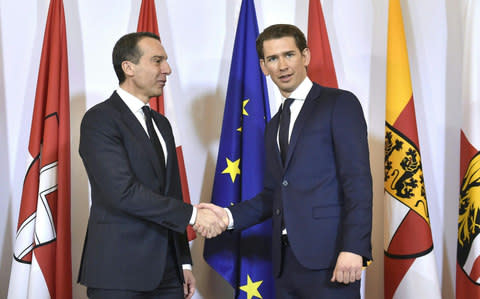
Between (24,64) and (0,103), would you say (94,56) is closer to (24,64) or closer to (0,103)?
(24,64)

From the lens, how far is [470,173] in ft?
9.32

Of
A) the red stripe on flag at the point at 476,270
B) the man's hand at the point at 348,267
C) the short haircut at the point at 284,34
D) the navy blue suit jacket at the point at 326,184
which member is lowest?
the red stripe on flag at the point at 476,270

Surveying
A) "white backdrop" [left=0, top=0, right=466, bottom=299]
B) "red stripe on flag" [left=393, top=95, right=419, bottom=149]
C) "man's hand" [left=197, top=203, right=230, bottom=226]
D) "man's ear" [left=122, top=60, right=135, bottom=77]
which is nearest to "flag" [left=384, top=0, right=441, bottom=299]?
"red stripe on flag" [left=393, top=95, right=419, bottom=149]

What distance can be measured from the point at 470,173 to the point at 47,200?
2494mm

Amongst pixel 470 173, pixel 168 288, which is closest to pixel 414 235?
pixel 470 173

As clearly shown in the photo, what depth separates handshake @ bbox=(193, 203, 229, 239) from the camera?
7.72 ft

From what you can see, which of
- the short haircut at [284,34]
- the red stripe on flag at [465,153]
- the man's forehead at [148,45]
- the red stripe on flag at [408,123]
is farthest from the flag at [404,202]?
the man's forehead at [148,45]

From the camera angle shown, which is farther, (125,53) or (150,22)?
(150,22)

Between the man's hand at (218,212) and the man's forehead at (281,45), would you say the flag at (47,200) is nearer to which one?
the man's hand at (218,212)

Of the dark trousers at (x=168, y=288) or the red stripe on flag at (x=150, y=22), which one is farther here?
the red stripe on flag at (x=150, y=22)

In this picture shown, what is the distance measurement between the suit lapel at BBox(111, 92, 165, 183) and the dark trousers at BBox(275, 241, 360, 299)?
0.66 m

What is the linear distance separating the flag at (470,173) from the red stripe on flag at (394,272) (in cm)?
31

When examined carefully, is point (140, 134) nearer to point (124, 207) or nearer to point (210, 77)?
point (124, 207)

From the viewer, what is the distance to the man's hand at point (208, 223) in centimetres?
235
